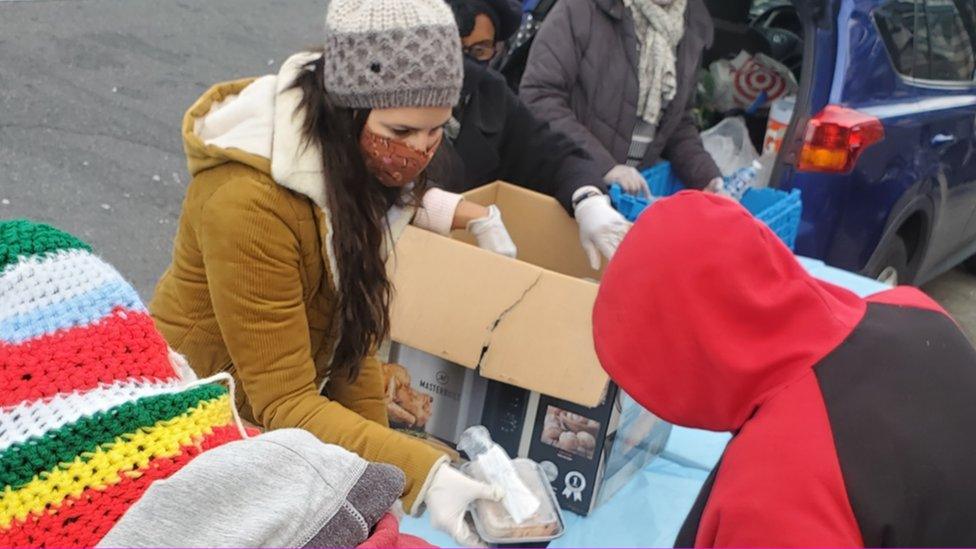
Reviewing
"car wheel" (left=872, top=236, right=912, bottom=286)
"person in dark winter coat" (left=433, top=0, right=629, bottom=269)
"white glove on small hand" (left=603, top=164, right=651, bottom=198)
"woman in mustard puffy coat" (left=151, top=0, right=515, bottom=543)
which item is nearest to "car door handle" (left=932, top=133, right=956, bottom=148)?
"car wheel" (left=872, top=236, right=912, bottom=286)

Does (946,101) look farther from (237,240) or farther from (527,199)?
(237,240)

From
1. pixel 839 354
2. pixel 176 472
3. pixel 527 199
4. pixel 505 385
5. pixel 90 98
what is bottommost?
pixel 90 98

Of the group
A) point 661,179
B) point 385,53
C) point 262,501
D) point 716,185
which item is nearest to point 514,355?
point 385,53

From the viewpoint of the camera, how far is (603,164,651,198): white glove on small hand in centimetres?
303

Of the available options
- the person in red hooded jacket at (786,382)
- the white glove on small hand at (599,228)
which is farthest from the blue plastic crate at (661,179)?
the person in red hooded jacket at (786,382)

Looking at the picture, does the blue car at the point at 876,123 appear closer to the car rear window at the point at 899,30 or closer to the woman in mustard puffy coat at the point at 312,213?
the car rear window at the point at 899,30

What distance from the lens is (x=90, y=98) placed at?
5781 mm

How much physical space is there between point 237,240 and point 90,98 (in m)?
4.73

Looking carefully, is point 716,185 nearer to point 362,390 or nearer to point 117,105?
point 362,390

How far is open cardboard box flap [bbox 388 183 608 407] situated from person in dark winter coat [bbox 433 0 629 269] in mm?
513

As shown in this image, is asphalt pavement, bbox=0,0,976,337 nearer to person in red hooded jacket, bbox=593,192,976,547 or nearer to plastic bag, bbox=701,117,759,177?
plastic bag, bbox=701,117,759,177

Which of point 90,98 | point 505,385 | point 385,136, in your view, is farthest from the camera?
point 90,98

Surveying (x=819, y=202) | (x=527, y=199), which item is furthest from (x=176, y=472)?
(x=819, y=202)

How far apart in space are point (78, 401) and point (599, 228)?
1.68m
